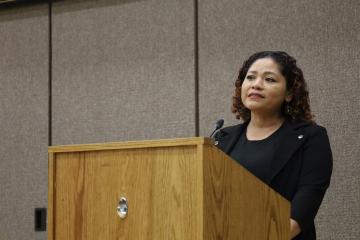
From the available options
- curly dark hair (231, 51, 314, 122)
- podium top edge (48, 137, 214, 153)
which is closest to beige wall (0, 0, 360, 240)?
curly dark hair (231, 51, 314, 122)

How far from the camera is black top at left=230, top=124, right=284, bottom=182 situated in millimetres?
1589

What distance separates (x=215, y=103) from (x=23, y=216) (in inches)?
44.4

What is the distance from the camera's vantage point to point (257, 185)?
128 cm

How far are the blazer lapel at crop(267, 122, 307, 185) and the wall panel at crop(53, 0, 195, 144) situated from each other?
95cm

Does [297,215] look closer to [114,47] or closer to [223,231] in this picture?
[223,231]

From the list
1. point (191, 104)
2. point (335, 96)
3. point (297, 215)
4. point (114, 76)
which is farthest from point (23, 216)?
point (297, 215)

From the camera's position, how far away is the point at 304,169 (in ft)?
5.12

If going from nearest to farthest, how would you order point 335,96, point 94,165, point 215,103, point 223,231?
1. point 223,231
2. point 94,165
3. point 335,96
4. point 215,103

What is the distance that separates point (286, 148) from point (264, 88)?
196 mm

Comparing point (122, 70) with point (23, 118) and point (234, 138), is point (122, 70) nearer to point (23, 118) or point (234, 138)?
point (23, 118)

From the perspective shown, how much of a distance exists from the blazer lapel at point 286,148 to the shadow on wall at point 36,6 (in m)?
1.37

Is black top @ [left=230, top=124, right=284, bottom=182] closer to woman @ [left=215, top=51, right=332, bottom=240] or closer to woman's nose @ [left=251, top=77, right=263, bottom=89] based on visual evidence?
woman @ [left=215, top=51, right=332, bottom=240]

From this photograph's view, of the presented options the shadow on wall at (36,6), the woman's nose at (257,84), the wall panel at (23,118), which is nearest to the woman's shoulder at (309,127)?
the woman's nose at (257,84)

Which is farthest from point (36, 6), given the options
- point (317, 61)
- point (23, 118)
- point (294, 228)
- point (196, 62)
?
point (294, 228)
